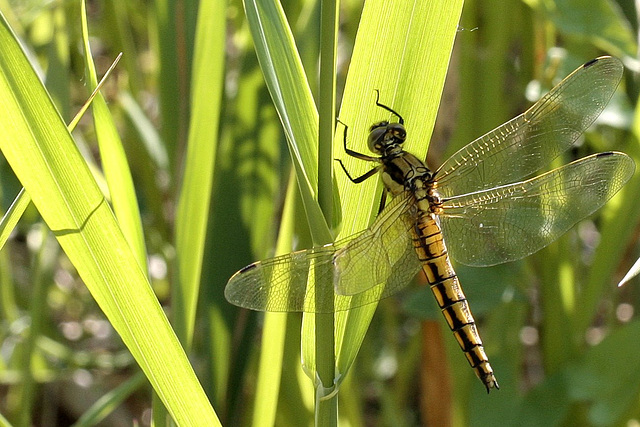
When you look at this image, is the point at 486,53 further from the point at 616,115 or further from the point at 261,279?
the point at 261,279

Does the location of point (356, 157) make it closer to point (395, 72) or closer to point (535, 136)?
point (395, 72)

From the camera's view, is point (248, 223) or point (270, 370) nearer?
point (270, 370)

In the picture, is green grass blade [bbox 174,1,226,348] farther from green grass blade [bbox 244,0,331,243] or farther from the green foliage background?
green grass blade [bbox 244,0,331,243]

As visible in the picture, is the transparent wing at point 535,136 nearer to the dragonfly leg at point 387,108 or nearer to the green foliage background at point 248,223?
the green foliage background at point 248,223

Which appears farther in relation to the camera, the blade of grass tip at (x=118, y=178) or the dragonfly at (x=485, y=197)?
the dragonfly at (x=485, y=197)

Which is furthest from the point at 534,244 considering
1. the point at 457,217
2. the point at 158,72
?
the point at 158,72

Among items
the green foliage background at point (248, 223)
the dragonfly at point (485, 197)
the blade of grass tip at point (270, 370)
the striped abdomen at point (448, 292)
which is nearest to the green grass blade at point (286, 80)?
the green foliage background at point (248, 223)

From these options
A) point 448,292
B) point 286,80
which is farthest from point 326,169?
point 448,292

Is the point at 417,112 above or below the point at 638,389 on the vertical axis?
above
